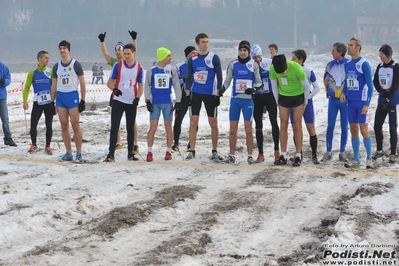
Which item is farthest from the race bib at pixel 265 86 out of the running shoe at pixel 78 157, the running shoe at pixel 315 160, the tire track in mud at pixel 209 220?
the running shoe at pixel 78 157

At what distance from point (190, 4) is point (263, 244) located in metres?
146

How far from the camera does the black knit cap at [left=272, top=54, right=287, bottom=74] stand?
415 inches

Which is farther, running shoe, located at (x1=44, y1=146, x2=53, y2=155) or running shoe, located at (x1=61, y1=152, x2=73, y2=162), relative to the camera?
running shoe, located at (x1=44, y1=146, x2=53, y2=155)

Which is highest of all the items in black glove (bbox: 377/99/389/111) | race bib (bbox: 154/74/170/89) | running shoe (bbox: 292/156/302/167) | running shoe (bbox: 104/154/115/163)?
race bib (bbox: 154/74/170/89)

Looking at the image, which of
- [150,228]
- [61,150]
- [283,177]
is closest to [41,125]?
[61,150]

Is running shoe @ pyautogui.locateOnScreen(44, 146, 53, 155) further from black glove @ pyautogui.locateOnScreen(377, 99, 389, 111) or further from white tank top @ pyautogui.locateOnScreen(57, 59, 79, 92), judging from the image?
black glove @ pyautogui.locateOnScreen(377, 99, 389, 111)

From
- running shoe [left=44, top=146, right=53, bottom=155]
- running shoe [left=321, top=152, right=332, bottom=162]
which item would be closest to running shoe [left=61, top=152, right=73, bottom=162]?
running shoe [left=44, top=146, right=53, bottom=155]

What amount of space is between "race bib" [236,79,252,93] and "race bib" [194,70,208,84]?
0.56m

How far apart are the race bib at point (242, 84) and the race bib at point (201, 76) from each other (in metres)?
0.56

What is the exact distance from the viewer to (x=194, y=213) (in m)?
7.23

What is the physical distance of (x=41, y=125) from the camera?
18.0 metres

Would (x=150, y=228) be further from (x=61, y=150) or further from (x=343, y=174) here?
(x=61, y=150)

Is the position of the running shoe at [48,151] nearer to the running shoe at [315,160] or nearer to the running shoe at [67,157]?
the running shoe at [67,157]

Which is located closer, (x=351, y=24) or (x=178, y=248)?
(x=178, y=248)
